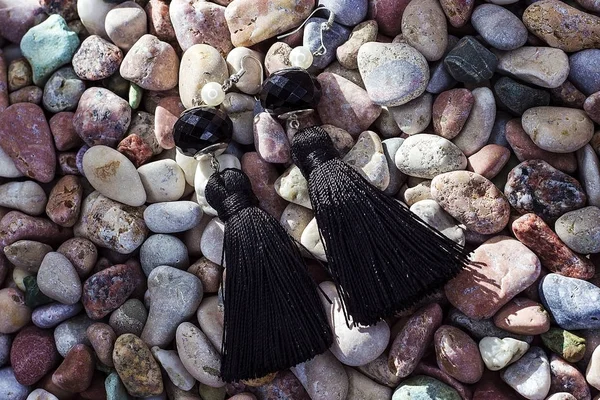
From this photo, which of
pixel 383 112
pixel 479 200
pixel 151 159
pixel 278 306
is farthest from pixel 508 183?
pixel 151 159

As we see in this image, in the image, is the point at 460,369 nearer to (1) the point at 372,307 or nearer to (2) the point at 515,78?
(1) the point at 372,307

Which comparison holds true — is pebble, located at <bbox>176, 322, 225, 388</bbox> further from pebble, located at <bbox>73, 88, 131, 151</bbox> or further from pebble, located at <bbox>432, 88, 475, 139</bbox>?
pebble, located at <bbox>432, 88, 475, 139</bbox>

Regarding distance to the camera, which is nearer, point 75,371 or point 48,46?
point 75,371

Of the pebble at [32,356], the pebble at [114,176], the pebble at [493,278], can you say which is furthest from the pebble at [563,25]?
the pebble at [32,356]

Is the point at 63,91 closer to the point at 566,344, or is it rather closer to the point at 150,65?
the point at 150,65

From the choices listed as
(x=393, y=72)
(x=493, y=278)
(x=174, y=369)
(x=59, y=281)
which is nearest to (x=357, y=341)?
(x=493, y=278)

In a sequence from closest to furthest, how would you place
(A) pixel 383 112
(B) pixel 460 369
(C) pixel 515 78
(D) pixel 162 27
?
A: (B) pixel 460 369, (C) pixel 515 78, (A) pixel 383 112, (D) pixel 162 27
